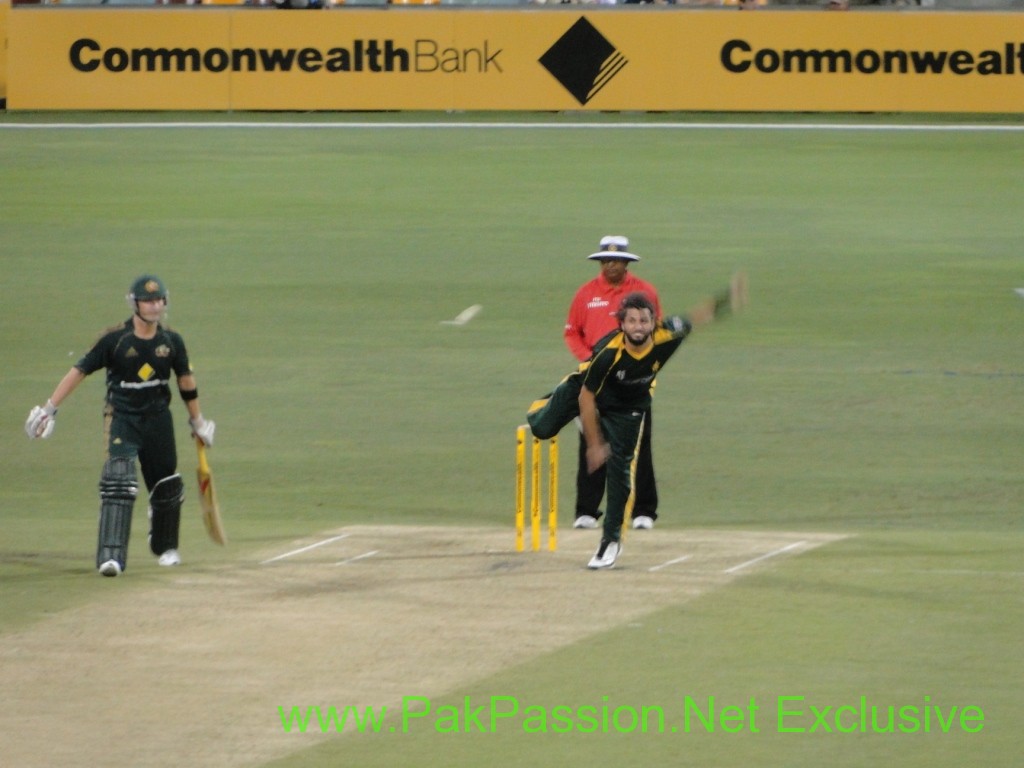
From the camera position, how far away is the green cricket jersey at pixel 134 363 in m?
12.2

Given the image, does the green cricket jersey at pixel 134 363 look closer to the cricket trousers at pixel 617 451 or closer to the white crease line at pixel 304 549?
the white crease line at pixel 304 549

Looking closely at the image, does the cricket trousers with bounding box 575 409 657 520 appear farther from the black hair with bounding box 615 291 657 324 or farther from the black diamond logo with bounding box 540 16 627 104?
the black diamond logo with bounding box 540 16 627 104

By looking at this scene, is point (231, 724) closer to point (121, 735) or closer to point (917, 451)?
point (121, 735)

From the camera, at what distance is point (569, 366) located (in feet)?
68.8

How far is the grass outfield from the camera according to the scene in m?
9.98

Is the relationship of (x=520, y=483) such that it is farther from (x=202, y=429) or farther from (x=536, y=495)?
(x=202, y=429)

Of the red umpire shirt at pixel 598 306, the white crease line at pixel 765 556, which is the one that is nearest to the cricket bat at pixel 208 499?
the red umpire shirt at pixel 598 306

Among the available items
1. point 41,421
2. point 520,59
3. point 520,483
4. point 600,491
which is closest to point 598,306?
point 600,491

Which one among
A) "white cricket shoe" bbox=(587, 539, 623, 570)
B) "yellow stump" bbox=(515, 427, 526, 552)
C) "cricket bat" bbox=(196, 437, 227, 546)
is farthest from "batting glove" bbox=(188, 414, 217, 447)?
"white cricket shoe" bbox=(587, 539, 623, 570)

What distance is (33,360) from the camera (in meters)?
21.2

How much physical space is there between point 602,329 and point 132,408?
3.51m

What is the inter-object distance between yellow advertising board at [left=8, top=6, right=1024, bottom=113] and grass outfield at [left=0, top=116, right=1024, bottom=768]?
25.6 inches

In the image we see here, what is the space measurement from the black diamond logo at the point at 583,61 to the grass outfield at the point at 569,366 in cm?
66

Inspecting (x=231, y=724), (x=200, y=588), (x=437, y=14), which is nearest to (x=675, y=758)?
(x=231, y=724)
